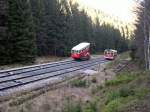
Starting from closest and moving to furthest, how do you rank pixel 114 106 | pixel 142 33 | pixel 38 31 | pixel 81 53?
pixel 114 106
pixel 142 33
pixel 81 53
pixel 38 31

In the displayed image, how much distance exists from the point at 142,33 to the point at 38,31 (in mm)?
21441

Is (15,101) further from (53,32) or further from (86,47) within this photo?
(53,32)

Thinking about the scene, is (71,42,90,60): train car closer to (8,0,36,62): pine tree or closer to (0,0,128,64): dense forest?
(0,0,128,64): dense forest

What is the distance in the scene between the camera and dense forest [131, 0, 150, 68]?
30.4 m

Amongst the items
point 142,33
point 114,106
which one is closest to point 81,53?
point 142,33

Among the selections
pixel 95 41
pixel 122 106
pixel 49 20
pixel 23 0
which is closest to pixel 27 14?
pixel 23 0

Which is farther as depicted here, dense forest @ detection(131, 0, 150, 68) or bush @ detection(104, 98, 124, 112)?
dense forest @ detection(131, 0, 150, 68)

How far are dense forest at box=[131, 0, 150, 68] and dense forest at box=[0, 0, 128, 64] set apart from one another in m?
15.7

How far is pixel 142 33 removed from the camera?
4541 centimetres

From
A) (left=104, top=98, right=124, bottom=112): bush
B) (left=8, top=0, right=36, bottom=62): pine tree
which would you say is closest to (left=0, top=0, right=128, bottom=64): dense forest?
(left=8, top=0, right=36, bottom=62): pine tree

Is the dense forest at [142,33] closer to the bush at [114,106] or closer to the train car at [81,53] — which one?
the train car at [81,53]

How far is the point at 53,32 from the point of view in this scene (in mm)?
62500

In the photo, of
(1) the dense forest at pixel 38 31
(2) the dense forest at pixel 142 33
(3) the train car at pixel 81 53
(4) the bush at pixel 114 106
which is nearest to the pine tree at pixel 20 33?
(1) the dense forest at pixel 38 31

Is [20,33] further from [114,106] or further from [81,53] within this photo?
[114,106]
